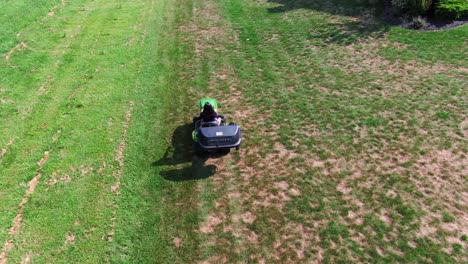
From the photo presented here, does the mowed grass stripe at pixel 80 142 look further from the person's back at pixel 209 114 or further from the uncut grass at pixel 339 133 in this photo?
the uncut grass at pixel 339 133

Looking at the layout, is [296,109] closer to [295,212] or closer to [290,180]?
[290,180]

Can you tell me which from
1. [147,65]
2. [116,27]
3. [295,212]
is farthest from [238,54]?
[295,212]

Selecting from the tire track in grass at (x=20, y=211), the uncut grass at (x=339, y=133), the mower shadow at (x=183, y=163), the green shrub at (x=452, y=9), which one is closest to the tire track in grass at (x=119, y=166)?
the mower shadow at (x=183, y=163)

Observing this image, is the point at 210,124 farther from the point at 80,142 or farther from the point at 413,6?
the point at 413,6

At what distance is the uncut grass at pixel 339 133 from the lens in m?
8.81

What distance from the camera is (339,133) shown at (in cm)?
1224

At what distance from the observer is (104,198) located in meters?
10.0

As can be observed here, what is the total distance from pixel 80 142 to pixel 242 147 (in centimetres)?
585

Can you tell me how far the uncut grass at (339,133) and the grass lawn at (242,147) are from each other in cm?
5

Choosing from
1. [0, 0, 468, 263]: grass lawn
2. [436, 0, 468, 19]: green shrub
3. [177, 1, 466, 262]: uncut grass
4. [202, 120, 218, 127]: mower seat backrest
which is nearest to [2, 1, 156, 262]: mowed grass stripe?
[0, 0, 468, 263]: grass lawn

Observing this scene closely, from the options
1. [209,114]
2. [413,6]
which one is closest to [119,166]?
[209,114]

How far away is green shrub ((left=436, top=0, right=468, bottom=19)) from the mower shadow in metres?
16.4

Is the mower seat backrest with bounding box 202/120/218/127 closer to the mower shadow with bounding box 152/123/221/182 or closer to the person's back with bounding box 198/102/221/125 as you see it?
the person's back with bounding box 198/102/221/125

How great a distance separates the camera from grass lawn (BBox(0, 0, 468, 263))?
8867 millimetres
